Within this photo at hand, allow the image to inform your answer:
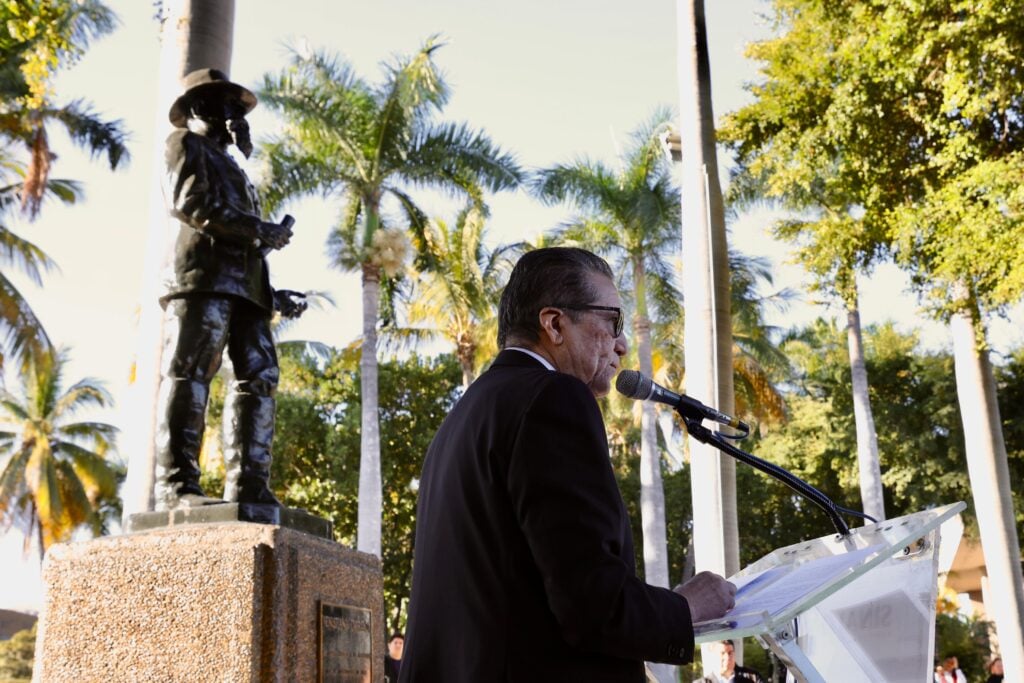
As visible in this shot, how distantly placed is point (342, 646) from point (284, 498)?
1034 inches

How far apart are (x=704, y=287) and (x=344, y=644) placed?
7.04m

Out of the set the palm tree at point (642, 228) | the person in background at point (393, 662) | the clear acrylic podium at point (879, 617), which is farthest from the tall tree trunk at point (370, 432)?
the clear acrylic podium at point (879, 617)

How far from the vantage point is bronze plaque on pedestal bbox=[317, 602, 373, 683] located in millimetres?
4664

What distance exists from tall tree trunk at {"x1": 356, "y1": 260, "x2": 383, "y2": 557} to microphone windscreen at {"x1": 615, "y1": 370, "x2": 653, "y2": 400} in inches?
843

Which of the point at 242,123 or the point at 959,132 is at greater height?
the point at 959,132

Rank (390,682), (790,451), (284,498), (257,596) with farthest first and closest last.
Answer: (790,451), (284,498), (390,682), (257,596)

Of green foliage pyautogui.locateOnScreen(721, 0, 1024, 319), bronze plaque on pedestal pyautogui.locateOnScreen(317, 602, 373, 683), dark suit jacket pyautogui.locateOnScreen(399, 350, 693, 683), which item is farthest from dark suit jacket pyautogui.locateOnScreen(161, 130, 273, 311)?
green foliage pyautogui.locateOnScreen(721, 0, 1024, 319)

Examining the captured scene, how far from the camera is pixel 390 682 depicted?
36.0ft

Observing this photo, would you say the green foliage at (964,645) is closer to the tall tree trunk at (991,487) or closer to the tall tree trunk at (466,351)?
the tall tree trunk at (991,487)

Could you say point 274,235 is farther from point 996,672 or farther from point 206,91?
point 996,672

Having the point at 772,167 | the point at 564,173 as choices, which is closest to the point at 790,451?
the point at 564,173

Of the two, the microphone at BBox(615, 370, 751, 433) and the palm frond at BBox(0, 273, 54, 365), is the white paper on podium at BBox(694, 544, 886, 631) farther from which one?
the palm frond at BBox(0, 273, 54, 365)

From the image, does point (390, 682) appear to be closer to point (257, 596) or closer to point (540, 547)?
point (257, 596)

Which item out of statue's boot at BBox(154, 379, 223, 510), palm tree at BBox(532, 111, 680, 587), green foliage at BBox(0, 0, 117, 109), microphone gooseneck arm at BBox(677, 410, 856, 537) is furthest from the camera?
palm tree at BBox(532, 111, 680, 587)
